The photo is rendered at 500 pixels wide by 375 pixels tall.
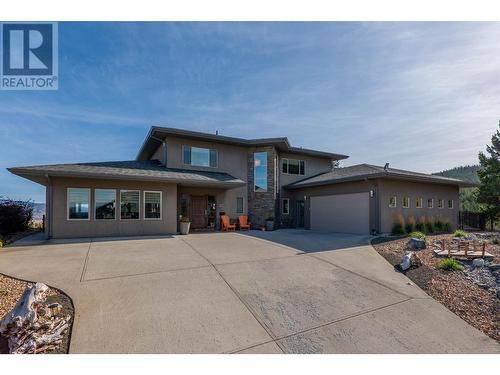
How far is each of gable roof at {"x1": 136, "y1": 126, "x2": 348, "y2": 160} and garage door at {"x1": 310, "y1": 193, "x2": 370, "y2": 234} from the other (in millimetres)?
3912

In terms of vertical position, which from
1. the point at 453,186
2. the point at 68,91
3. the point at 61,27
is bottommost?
the point at 453,186

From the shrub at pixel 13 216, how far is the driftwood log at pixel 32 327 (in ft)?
39.3

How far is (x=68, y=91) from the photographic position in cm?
866

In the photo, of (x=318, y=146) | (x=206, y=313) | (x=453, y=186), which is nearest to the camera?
(x=206, y=313)

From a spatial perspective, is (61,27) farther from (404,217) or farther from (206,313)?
(404,217)

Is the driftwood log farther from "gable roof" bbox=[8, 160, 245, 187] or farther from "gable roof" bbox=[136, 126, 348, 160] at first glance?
"gable roof" bbox=[136, 126, 348, 160]

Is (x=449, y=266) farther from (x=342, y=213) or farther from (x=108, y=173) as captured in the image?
(x=108, y=173)

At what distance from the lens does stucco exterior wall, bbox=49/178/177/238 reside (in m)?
10.1

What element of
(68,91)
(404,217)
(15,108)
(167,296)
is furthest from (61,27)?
(404,217)

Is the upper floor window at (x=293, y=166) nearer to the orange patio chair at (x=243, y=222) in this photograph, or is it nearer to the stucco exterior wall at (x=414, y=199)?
the orange patio chair at (x=243, y=222)

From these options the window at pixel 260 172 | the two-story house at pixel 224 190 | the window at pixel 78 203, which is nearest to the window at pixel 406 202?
the two-story house at pixel 224 190

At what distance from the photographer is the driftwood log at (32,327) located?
2.79 meters

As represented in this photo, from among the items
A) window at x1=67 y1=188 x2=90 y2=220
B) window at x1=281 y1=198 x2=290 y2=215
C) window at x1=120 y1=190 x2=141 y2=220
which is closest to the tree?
window at x1=281 y1=198 x2=290 y2=215
